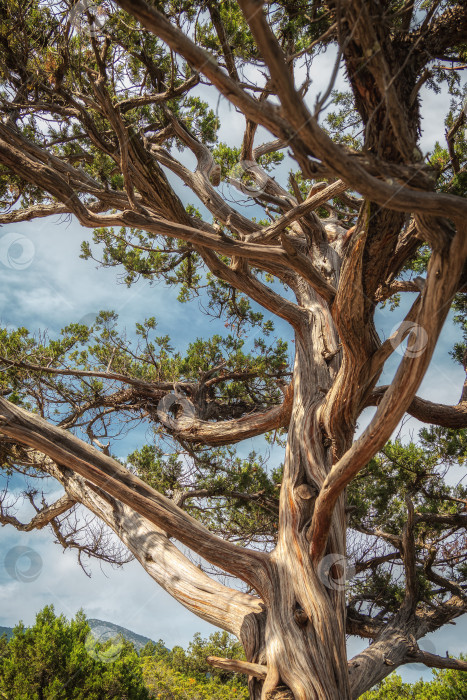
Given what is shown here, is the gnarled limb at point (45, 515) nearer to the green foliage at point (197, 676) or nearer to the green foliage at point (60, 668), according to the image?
the green foliage at point (60, 668)

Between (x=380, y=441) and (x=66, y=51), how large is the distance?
3.37 m

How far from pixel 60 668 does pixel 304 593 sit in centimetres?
317

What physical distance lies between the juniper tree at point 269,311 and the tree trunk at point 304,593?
1 cm

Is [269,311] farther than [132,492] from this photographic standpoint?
Yes

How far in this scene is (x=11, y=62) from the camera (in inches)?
145

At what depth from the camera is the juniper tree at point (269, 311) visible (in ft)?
5.73

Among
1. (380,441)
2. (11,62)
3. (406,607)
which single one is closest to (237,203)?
(11,62)

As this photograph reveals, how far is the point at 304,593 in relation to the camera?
9.66 feet

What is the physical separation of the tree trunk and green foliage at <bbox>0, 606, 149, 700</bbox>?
8.57ft

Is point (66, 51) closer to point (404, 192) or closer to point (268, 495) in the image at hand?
point (404, 192)

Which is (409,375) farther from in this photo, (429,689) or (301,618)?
(429,689)

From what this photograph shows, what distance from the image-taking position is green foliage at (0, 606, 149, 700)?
4.45m

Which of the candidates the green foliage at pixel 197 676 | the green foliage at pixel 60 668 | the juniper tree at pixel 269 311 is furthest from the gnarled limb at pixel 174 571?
the green foliage at pixel 197 676

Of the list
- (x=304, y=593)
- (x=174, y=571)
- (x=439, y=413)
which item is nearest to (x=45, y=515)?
(x=174, y=571)
